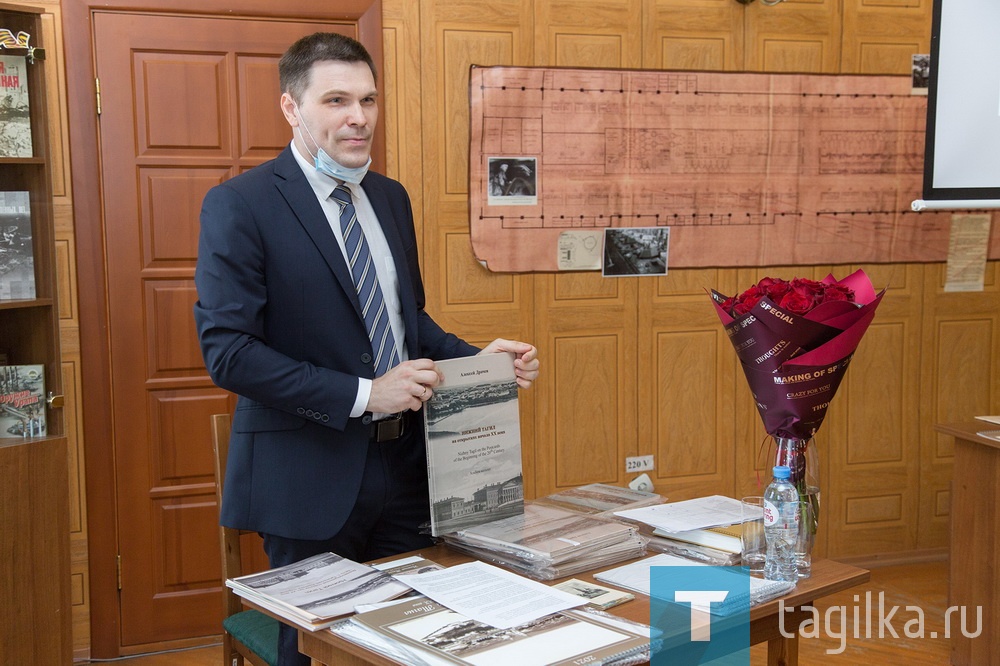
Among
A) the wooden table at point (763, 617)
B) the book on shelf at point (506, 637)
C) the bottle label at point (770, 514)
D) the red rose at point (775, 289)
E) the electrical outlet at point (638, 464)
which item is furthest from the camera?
the electrical outlet at point (638, 464)

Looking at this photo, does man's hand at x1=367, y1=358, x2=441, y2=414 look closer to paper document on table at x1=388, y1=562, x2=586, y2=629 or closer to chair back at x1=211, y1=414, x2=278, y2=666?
paper document on table at x1=388, y1=562, x2=586, y2=629

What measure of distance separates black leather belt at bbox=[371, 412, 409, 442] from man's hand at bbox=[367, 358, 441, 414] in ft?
0.50

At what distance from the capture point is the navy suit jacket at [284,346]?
199 cm

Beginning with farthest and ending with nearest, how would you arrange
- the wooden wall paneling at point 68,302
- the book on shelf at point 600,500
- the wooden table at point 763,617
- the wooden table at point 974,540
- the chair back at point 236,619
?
Result: the wooden wall paneling at point 68,302 < the wooden table at point 974,540 < the chair back at point 236,619 < the book on shelf at point 600,500 < the wooden table at point 763,617

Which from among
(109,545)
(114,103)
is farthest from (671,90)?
(109,545)

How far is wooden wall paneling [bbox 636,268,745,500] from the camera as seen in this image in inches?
170

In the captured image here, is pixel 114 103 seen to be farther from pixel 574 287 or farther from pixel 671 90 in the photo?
pixel 671 90

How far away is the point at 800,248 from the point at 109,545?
3156mm

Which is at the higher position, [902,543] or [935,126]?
[935,126]

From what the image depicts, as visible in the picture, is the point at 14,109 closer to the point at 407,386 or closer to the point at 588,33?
the point at 407,386

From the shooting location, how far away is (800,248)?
14.6 feet

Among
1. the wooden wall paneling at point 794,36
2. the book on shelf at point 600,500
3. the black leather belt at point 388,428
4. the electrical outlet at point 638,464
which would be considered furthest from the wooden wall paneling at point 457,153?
the black leather belt at point 388,428

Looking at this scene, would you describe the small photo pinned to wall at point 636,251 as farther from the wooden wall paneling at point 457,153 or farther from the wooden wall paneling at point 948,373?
the wooden wall paneling at point 948,373

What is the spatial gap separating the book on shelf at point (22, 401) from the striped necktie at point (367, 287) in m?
1.51
